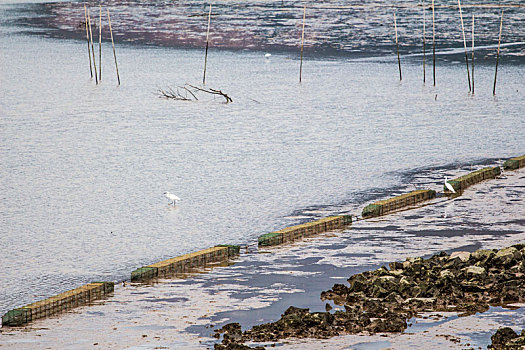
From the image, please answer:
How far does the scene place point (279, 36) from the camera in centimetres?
3103

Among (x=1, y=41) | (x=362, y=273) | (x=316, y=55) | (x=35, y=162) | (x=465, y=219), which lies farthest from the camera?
(x=1, y=41)

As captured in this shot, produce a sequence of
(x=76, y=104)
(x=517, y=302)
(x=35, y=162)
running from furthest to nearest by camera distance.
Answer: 1. (x=76, y=104)
2. (x=35, y=162)
3. (x=517, y=302)

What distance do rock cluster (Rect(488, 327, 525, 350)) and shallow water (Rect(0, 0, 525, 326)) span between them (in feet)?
8.85

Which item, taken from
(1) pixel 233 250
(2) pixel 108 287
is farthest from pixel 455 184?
(2) pixel 108 287

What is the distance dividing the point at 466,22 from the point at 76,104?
63.6 ft

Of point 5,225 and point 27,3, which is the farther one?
point 27,3

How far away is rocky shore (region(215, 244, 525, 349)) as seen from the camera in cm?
500

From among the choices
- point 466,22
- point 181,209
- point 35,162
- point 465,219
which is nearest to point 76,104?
point 35,162

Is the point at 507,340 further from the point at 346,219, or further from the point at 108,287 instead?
the point at 346,219

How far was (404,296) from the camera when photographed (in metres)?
5.52

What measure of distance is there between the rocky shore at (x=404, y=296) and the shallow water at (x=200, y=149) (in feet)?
5.52

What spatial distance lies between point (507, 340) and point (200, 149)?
8.42 m

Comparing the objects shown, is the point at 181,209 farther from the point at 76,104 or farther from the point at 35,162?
the point at 76,104

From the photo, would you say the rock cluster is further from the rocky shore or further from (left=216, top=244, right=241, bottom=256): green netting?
(left=216, top=244, right=241, bottom=256): green netting
